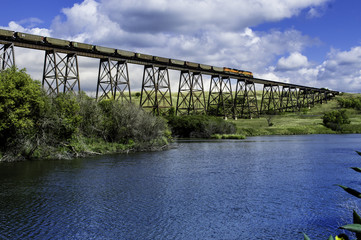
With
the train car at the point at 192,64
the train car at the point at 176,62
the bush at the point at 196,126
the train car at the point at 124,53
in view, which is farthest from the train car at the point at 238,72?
the train car at the point at 124,53

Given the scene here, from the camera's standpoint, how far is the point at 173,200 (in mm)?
14148

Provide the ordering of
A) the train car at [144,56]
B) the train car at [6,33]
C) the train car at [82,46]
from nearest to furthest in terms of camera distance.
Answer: the train car at [6,33]
the train car at [82,46]
the train car at [144,56]

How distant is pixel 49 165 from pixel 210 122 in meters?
33.4

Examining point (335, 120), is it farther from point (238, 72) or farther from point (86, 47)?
point (86, 47)

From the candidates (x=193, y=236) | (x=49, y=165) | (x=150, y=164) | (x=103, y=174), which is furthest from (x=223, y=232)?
(x=49, y=165)

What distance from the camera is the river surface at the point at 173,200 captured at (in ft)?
34.6

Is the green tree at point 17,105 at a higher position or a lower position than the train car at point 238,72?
lower

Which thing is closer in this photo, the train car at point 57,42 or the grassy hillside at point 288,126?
the train car at point 57,42

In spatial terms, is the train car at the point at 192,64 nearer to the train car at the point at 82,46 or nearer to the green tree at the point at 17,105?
the train car at the point at 82,46

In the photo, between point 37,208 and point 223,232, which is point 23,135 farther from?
point 223,232

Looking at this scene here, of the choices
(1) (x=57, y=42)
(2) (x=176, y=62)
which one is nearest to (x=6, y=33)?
(1) (x=57, y=42)

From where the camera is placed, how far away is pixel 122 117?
3253 cm

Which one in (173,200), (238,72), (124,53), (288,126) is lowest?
(173,200)

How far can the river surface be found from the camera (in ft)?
34.6
